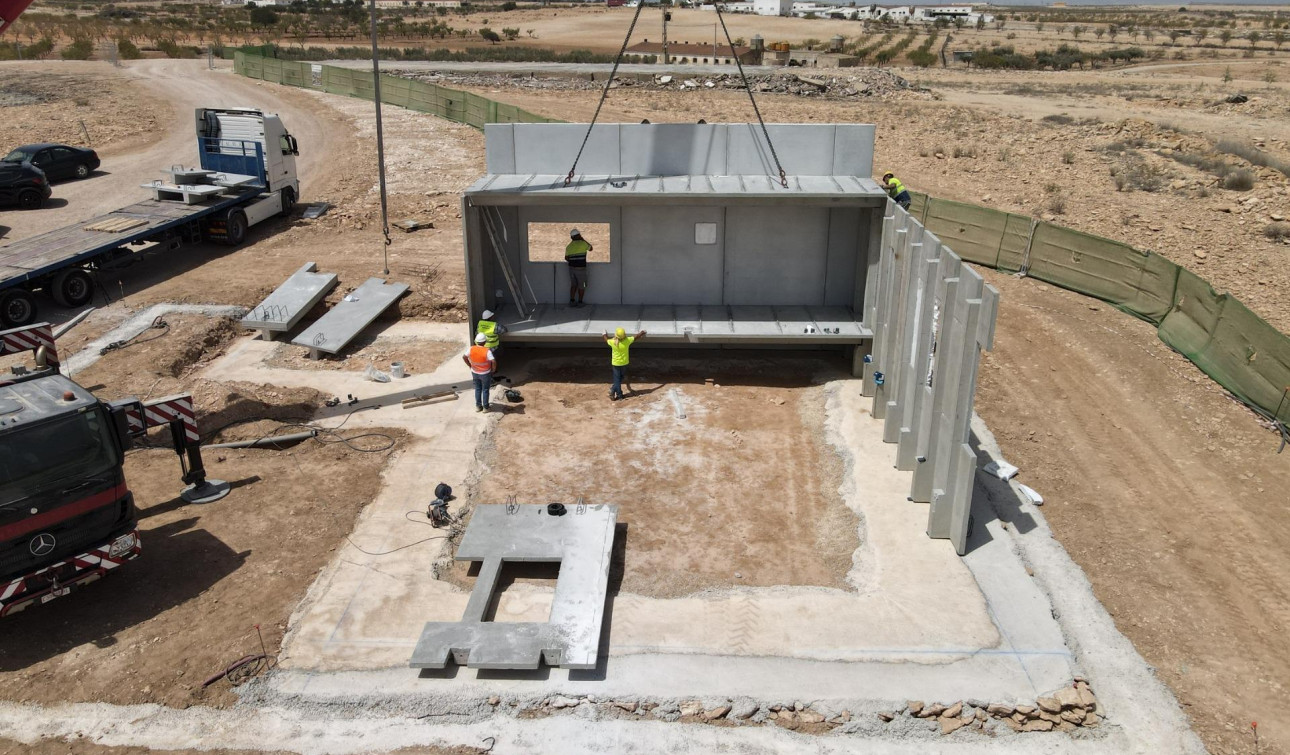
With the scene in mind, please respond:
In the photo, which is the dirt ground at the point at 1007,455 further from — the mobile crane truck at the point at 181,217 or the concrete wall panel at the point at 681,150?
the concrete wall panel at the point at 681,150

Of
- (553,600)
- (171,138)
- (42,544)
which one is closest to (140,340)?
(42,544)

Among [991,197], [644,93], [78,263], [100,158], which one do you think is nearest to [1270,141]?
[991,197]

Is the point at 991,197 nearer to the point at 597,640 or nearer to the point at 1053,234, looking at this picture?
the point at 1053,234

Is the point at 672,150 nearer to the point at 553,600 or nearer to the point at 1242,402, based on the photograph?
the point at 553,600

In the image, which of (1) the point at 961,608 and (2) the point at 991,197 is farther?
(2) the point at 991,197

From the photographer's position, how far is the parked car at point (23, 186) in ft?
86.8

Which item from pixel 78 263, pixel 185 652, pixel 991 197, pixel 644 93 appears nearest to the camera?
pixel 185 652

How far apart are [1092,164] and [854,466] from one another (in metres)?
22.4

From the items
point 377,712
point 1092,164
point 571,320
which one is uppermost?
point 1092,164

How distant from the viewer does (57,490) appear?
9.51 m

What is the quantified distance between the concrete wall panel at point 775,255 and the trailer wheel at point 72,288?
546 inches

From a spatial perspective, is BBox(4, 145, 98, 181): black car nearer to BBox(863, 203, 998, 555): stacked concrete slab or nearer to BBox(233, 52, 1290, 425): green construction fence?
BBox(233, 52, 1290, 425): green construction fence

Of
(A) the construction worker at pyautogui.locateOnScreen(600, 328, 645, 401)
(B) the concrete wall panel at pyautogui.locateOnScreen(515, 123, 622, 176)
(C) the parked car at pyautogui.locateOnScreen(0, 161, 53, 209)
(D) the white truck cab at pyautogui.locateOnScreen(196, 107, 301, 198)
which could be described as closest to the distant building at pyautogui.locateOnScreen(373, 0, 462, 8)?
(C) the parked car at pyautogui.locateOnScreen(0, 161, 53, 209)

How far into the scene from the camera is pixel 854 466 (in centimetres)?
1379
